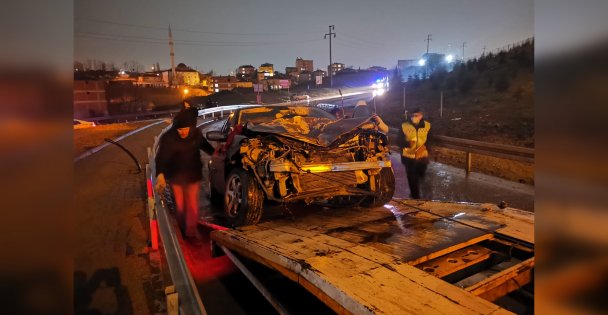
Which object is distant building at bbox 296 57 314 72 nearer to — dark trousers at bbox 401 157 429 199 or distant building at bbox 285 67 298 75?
distant building at bbox 285 67 298 75

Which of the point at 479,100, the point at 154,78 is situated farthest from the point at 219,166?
the point at 479,100

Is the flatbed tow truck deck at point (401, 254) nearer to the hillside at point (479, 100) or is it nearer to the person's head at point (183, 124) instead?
the person's head at point (183, 124)

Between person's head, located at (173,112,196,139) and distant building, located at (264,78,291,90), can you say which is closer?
person's head, located at (173,112,196,139)

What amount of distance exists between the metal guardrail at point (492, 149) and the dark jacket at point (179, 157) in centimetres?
476

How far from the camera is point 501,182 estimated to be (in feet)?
24.3

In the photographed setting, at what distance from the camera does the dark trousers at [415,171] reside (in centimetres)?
591

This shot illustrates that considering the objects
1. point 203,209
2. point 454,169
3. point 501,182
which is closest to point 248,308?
point 203,209

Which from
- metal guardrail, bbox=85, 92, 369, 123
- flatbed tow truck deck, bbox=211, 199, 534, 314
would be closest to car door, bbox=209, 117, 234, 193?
metal guardrail, bbox=85, 92, 369, 123

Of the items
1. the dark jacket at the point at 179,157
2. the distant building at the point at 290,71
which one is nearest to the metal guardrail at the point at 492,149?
the dark jacket at the point at 179,157

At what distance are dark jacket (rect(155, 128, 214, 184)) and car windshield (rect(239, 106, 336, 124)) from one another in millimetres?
861

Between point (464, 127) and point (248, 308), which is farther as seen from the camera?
point (464, 127)

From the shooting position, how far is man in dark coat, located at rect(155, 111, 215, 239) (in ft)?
15.3
